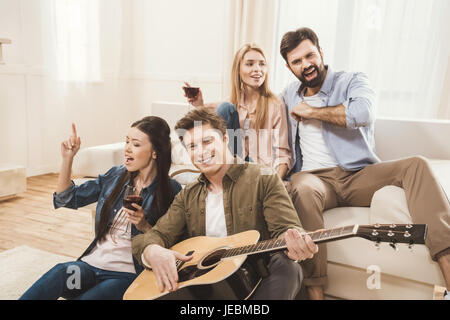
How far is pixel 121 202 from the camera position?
4.85 ft

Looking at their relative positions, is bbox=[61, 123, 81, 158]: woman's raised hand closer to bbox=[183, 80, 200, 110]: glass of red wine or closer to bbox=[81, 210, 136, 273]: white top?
bbox=[81, 210, 136, 273]: white top

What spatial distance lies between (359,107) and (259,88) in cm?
49

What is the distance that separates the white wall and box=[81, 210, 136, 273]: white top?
8.21 feet

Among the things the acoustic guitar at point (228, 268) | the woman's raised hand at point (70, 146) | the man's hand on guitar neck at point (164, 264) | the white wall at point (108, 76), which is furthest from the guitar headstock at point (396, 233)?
the white wall at point (108, 76)

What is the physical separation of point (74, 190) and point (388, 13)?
2820mm

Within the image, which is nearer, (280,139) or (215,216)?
(215,216)

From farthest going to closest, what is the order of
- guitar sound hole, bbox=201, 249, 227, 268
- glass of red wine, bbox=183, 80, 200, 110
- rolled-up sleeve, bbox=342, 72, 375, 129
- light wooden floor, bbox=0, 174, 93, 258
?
light wooden floor, bbox=0, 174, 93, 258 < rolled-up sleeve, bbox=342, 72, 375, 129 < glass of red wine, bbox=183, 80, 200, 110 < guitar sound hole, bbox=201, 249, 227, 268

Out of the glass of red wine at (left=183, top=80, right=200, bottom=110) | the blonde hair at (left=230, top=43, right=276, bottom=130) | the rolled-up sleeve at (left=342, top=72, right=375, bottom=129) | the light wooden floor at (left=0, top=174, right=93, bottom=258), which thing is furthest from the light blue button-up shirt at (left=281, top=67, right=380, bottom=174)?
the light wooden floor at (left=0, top=174, right=93, bottom=258)

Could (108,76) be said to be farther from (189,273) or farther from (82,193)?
(189,273)

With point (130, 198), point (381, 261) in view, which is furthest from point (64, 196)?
point (381, 261)

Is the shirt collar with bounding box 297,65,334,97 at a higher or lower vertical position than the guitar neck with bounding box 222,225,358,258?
higher

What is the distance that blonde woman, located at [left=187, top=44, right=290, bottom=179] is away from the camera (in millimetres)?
1861

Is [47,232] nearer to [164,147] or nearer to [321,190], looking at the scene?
[164,147]

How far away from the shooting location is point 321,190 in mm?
1702
